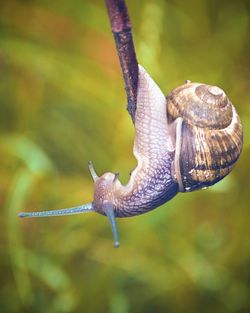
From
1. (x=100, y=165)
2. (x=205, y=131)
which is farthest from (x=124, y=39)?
(x=100, y=165)

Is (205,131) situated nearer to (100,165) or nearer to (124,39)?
(124,39)

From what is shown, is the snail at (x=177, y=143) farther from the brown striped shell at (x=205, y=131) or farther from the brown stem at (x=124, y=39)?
the brown stem at (x=124, y=39)

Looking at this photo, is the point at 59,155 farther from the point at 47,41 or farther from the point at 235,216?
the point at 235,216

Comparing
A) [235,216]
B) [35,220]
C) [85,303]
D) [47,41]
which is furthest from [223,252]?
[47,41]

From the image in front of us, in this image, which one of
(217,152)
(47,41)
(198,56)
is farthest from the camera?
(198,56)

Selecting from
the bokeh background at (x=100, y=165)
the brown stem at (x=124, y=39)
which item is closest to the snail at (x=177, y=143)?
the brown stem at (x=124, y=39)
